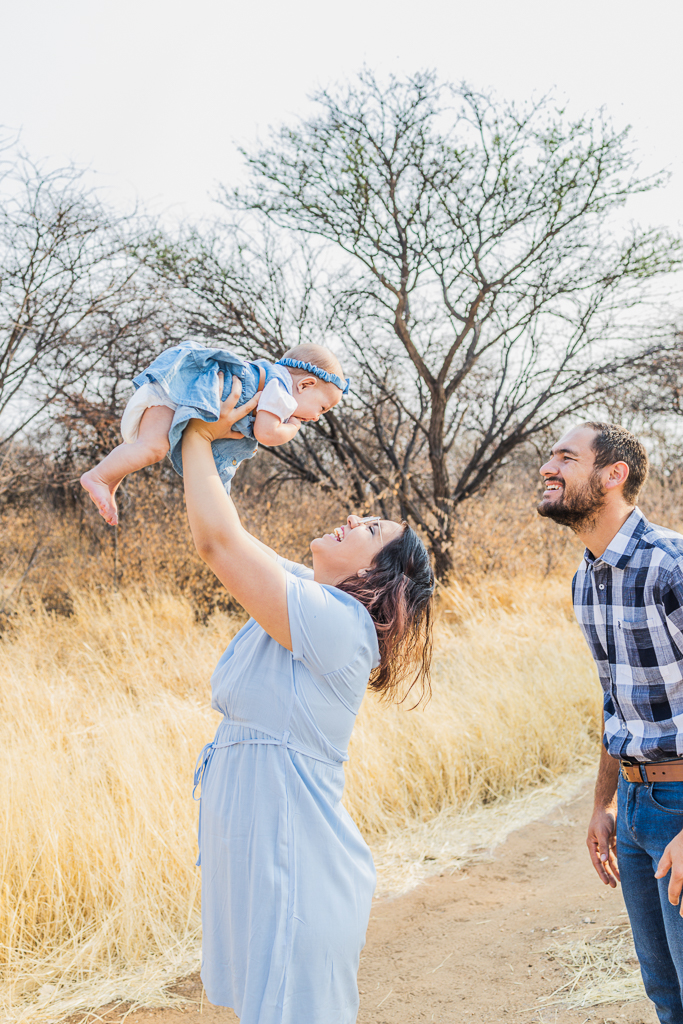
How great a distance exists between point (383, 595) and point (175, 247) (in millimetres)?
8100

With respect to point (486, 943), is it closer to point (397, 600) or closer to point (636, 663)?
point (636, 663)

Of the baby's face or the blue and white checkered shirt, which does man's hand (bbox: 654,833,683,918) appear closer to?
the blue and white checkered shirt

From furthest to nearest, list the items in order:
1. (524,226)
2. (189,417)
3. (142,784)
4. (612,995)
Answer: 1. (524,226)
2. (142,784)
3. (612,995)
4. (189,417)

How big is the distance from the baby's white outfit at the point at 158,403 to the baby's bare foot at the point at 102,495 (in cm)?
12

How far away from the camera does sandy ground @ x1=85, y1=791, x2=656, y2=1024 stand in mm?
2799

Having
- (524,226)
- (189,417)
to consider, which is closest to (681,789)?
(189,417)

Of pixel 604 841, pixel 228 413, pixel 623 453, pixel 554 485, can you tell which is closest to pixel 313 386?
pixel 228 413

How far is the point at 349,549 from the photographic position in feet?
5.76

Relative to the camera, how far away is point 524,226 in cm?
872

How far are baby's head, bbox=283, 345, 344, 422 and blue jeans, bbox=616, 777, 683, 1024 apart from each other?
4.42ft

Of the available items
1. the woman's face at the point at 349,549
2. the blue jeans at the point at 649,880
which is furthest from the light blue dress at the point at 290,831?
the blue jeans at the point at 649,880

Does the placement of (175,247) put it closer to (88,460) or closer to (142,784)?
(88,460)

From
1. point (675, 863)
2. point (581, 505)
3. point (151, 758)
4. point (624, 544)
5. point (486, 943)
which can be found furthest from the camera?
point (151, 758)

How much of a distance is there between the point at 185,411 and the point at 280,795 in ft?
2.68
